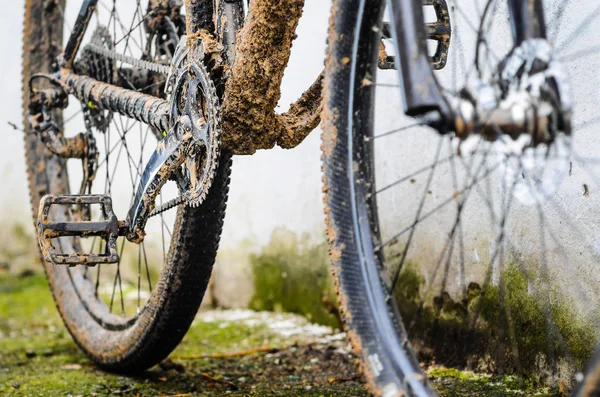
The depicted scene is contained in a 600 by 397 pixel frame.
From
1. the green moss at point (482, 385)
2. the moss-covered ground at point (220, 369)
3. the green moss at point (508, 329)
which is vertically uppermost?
the green moss at point (508, 329)

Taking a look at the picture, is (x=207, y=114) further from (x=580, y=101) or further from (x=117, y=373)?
(x=117, y=373)

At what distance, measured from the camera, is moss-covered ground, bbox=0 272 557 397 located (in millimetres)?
1845

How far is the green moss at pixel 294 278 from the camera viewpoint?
2.70 m

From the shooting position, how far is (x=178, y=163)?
5.16ft

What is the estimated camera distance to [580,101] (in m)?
1.64

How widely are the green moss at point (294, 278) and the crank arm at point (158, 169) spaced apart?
3.42ft

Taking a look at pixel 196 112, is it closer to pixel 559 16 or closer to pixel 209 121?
pixel 209 121

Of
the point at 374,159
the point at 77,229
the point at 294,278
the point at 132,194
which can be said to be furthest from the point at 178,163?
the point at 294,278

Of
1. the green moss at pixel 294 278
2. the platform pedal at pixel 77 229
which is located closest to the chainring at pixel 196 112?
the platform pedal at pixel 77 229

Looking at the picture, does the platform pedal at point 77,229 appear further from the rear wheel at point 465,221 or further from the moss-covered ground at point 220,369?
the rear wheel at point 465,221

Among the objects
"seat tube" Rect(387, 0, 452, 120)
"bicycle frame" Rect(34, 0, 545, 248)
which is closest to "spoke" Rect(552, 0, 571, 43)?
"bicycle frame" Rect(34, 0, 545, 248)

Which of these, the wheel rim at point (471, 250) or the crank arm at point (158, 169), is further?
the crank arm at point (158, 169)

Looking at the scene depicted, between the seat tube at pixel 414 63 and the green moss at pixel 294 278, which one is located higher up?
the seat tube at pixel 414 63

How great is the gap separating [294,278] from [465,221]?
1062 mm
